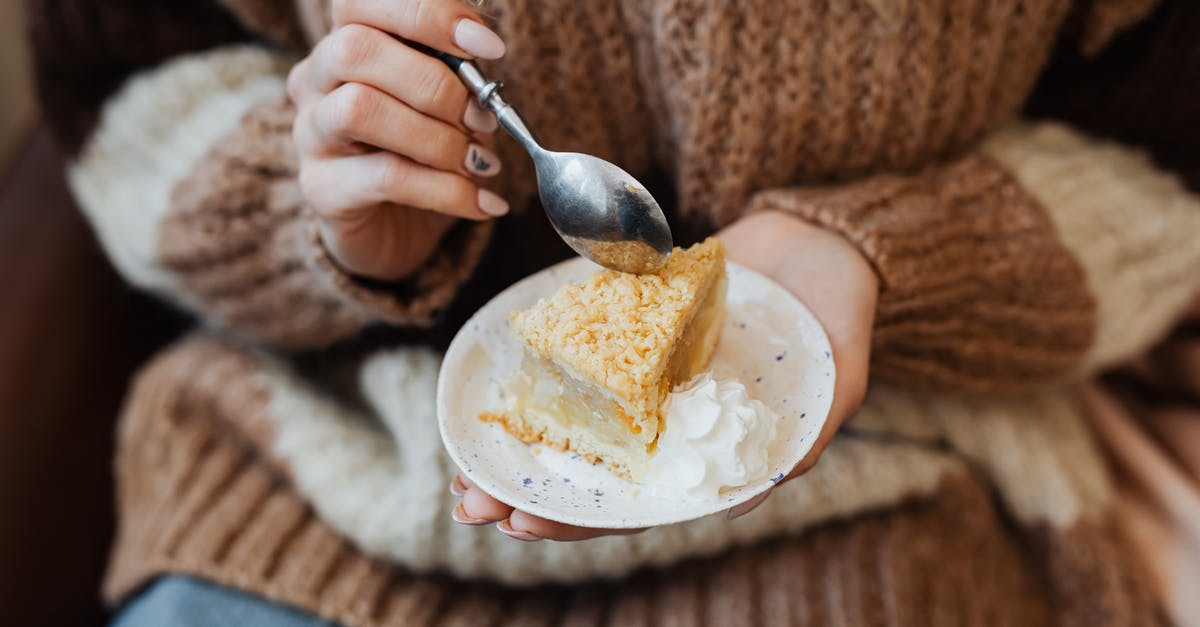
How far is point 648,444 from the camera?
521 mm

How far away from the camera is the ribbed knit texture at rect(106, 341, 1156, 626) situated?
2.31 ft

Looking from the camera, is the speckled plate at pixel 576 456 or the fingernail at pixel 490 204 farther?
the fingernail at pixel 490 204

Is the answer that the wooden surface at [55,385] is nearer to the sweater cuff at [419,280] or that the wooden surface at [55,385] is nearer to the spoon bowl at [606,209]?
the sweater cuff at [419,280]

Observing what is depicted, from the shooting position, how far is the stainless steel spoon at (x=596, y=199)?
0.54 m

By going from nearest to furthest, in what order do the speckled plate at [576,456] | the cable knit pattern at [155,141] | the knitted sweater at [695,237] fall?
the speckled plate at [576,456], the knitted sweater at [695,237], the cable knit pattern at [155,141]

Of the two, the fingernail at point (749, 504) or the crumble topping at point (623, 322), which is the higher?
the crumble topping at point (623, 322)

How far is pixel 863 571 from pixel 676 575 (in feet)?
0.47

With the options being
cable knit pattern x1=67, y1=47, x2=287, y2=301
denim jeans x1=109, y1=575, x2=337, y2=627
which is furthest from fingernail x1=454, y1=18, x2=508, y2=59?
denim jeans x1=109, y1=575, x2=337, y2=627

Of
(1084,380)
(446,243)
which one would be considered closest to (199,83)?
(446,243)

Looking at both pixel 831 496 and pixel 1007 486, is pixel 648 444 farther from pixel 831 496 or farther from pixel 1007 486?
pixel 1007 486

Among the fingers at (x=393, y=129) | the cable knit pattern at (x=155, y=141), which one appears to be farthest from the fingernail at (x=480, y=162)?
the cable knit pattern at (x=155, y=141)

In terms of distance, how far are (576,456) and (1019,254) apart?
0.41 metres

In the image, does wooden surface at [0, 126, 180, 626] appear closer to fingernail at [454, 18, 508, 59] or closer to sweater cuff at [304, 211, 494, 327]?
sweater cuff at [304, 211, 494, 327]

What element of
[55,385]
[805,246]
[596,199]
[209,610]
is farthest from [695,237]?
[55,385]
